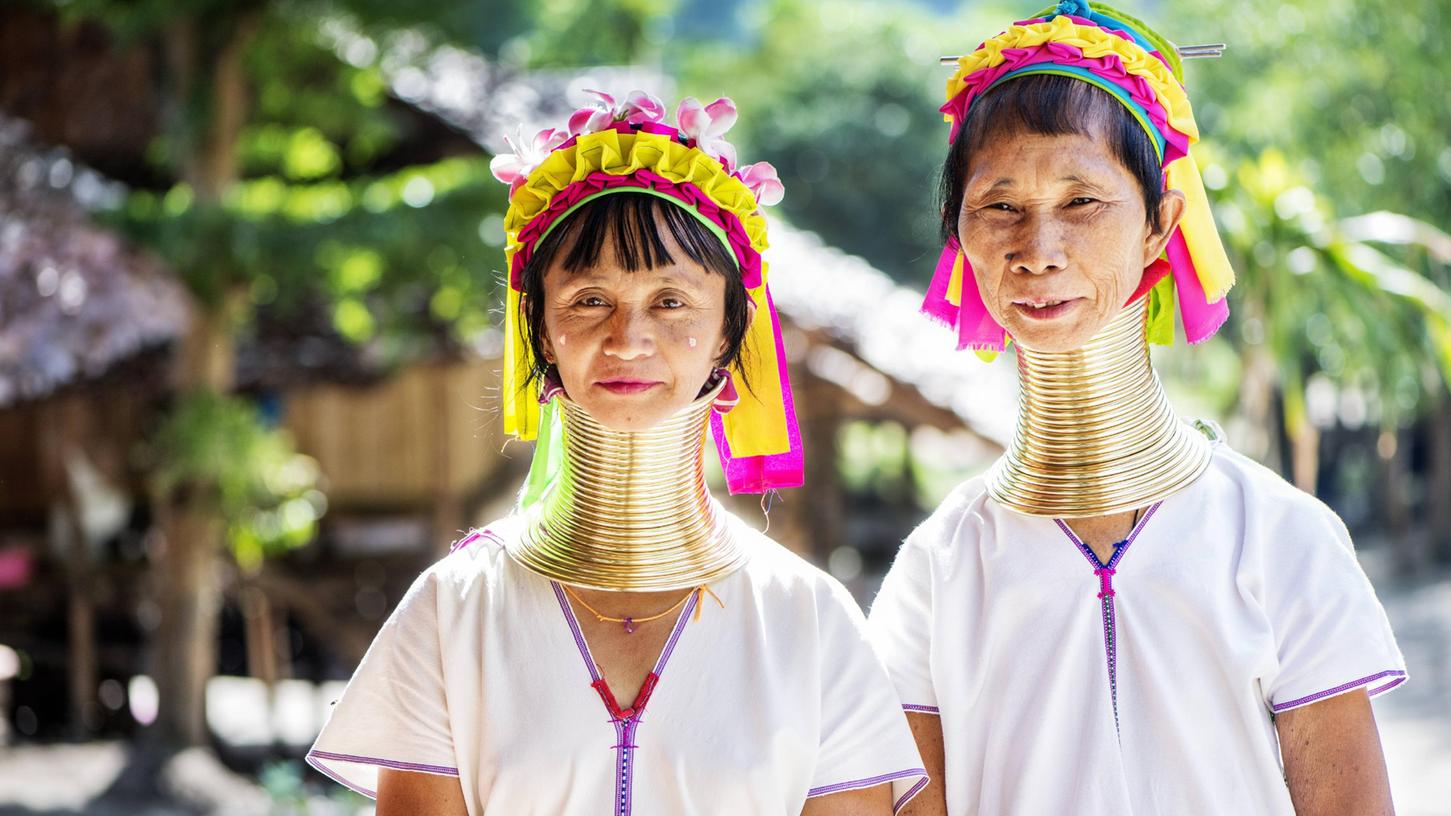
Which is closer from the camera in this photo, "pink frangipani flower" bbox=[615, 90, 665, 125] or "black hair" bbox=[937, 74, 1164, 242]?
"black hair" bbox=[937, 74, 1164, 242]

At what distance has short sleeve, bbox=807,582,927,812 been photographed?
229 centimetres

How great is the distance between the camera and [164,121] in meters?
8.14

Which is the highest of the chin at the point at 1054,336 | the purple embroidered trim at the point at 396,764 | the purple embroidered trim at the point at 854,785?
the chin at the point at 1054,336

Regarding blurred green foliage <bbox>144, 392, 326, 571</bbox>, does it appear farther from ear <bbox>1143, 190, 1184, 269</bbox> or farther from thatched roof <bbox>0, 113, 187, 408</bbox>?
ear <bbox>1143, 190, 1184, 269</bbox>

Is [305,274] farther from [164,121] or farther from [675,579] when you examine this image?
[675,579]

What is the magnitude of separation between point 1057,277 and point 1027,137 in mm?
225

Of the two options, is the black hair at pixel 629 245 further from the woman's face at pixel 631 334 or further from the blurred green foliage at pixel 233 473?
the blurred green foliage at pixel 233 473

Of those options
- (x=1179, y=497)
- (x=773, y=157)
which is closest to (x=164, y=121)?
(x=1179, y=497)

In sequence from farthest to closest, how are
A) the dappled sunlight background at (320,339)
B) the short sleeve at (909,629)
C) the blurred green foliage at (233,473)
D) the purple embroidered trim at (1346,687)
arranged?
the blurred green foliage at (233,473), the dappled sunlight background at (320,339), the short sleeve at (909,629), the purple embroidered trim at (1346,687)

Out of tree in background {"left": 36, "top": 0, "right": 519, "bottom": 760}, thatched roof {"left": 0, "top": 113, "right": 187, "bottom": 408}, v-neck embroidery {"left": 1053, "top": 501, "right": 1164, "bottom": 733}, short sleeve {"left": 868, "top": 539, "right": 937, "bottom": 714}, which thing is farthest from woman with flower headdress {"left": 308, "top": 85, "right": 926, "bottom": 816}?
thatched roof {"left": 0, "top": 113, "right": 187, "bottom": 408}

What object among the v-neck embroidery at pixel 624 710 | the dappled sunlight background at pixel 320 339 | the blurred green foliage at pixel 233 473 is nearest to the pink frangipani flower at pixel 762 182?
the v-neck embroidery at pixel 624 710

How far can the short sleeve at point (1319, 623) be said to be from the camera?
223 centimetres

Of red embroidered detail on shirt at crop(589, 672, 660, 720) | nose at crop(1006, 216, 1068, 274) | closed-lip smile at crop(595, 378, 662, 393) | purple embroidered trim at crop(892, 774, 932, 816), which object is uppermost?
nose at crop(1006, 216, 1068, 274)

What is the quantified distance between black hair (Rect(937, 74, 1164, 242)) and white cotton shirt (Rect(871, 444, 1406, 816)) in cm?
50
